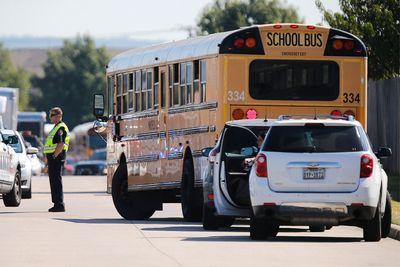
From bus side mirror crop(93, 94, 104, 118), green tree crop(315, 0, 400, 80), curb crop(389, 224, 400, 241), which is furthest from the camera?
green tree crop(315, 0, 400, 80)

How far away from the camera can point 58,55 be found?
134 meters

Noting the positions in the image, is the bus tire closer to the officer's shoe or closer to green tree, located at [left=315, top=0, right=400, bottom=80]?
the officer's shoe

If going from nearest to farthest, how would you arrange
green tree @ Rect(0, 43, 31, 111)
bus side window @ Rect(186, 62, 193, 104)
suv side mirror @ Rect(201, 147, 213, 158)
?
suv side mirror @ Rect(201, 147, 213, 158)
bus side window @ Rect(186, 62, 193, 104)
green tree @ Rect(0, 43, 31, 111)

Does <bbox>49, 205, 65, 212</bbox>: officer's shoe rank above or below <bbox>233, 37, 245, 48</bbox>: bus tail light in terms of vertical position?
below

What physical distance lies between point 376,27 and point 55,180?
11660 mm

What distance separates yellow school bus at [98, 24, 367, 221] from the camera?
967 inches

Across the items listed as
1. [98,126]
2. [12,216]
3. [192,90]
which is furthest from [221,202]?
[98,126]

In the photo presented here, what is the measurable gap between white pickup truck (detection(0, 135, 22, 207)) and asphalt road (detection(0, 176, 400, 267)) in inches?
124

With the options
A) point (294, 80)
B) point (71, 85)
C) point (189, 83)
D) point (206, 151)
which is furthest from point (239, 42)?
point (71, 85)

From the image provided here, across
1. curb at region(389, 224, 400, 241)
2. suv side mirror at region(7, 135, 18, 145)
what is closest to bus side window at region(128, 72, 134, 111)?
suv side mirror at region(7, 135, 18, 145)

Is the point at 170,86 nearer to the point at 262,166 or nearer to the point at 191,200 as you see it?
the point at 191,200

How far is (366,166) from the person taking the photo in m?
20.3

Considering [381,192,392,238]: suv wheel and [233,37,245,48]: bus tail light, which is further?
[233,37,245,48]: bus tail light

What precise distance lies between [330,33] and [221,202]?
13.8ft
